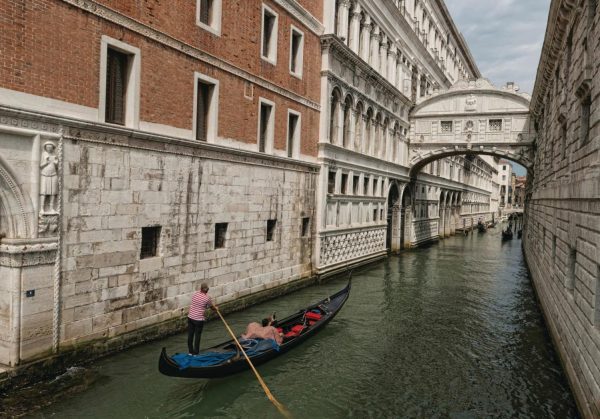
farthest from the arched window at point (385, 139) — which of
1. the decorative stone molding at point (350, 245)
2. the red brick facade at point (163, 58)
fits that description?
the red brick facade at point (163, 58)

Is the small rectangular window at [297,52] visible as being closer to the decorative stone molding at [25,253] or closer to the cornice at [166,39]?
the cornice at [166,39]

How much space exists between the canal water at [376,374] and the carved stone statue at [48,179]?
271 cm

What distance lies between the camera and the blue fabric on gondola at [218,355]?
7.14 metres

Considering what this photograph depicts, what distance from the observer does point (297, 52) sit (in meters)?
14.9

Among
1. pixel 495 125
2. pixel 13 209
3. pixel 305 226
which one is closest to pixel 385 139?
pixel 495 125

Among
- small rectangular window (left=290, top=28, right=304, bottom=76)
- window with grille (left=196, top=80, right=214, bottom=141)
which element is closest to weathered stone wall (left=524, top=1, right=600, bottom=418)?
small rectangular window (left=290, top=28, right=304, bottom=76)

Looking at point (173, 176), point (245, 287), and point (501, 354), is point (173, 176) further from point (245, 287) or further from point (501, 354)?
point (501, 354)

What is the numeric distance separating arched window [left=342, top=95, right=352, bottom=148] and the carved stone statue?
12445 millimetres

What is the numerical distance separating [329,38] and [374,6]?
534cm

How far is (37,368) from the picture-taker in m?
7.29

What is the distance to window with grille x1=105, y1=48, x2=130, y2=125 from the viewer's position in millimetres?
8711

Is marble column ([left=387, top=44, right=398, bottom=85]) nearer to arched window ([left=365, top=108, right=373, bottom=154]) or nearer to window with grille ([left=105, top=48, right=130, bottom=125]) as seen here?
arched window ([left=365, top=108, right=373, bottom=154])

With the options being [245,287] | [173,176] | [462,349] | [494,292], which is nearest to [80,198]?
[173,176]

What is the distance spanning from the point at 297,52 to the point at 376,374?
32.9 feet
